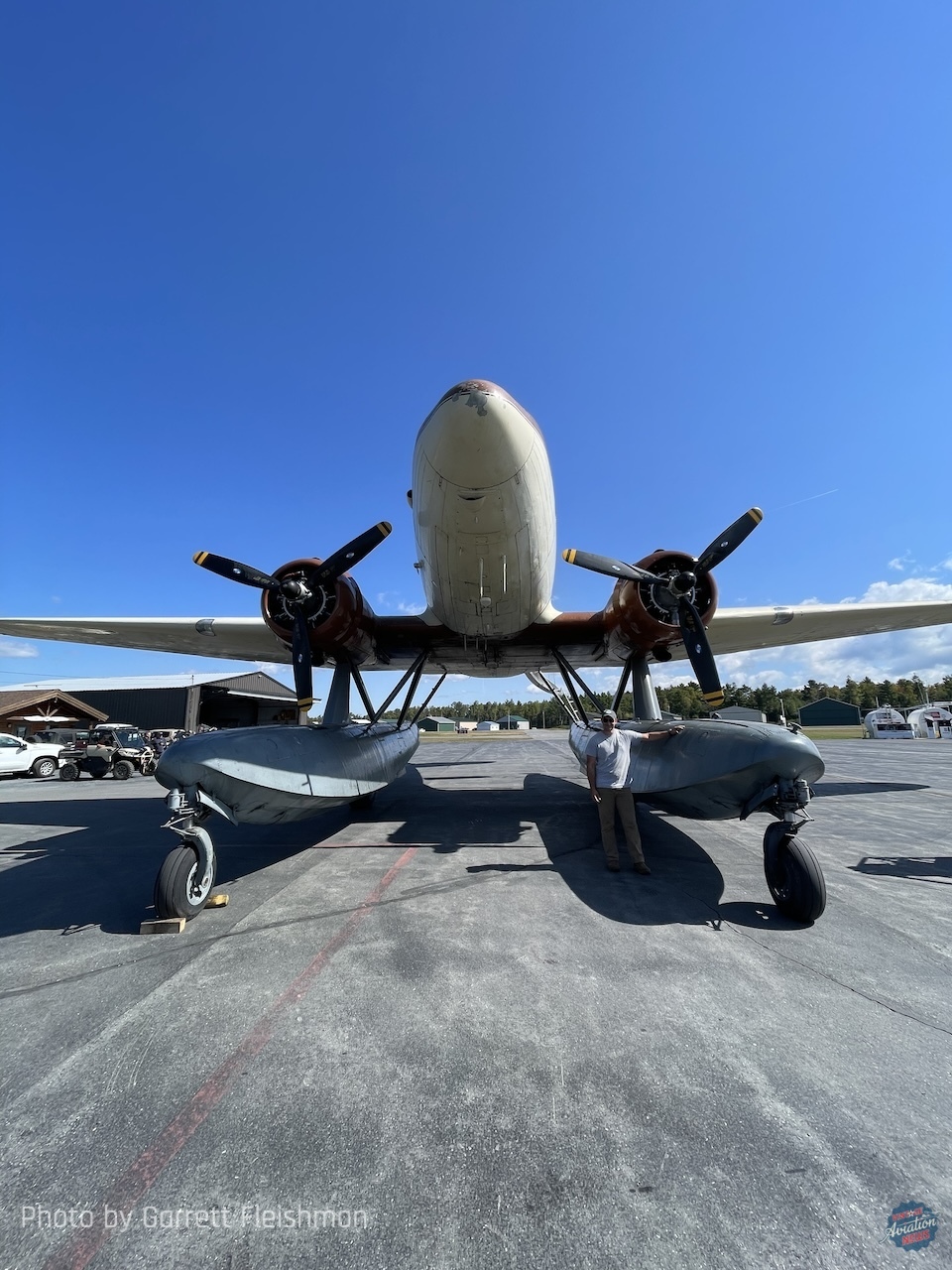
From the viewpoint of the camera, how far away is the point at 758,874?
5441mm

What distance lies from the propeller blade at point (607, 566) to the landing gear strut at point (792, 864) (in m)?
3.11

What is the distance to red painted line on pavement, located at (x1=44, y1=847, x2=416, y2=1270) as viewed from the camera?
5.15 ft

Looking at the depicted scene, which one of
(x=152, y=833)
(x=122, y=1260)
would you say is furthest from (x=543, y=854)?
(x=152, y=833)

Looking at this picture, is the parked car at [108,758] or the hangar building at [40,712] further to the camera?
the hangar building at [40,712]

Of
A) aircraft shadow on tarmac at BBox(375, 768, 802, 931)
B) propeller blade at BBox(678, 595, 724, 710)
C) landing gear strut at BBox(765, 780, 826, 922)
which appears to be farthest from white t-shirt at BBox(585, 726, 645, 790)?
propeller blade at BBox(678, 595, 724, 710)

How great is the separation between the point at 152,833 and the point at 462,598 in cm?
596

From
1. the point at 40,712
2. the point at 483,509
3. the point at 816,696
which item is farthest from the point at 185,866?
the point at 816,696

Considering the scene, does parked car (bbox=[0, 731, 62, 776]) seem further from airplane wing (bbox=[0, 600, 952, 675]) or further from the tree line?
the tree line

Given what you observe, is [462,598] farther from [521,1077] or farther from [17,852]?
[17,852]

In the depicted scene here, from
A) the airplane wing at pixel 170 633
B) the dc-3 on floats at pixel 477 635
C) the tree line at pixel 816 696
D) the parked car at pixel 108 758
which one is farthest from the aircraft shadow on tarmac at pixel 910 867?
the tree line at pixel 816 696

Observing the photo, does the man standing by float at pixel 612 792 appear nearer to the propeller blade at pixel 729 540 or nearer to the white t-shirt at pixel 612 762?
the white t-shirt at pixel 612 762

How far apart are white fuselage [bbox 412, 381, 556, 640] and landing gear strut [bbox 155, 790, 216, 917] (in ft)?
13.4

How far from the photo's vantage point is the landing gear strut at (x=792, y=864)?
13.2 ft

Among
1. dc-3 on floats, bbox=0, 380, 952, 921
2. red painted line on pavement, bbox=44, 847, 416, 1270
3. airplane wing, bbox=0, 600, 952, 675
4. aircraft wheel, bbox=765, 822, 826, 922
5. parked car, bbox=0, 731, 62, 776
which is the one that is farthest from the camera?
parked car, bbox=0, 731, 62, 776
